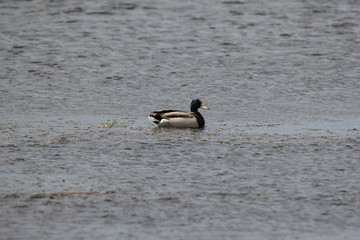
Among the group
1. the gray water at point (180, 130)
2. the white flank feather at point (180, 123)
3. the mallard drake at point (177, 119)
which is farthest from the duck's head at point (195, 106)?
the white flank feather at point (180, 123)

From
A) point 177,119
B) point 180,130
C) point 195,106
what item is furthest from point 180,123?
point 195,106

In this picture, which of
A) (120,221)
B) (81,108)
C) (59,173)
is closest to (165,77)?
(81,108)

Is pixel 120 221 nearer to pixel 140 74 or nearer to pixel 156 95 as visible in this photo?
pixel 156 95

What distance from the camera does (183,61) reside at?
26.9 meters

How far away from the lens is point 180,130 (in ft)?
62.4

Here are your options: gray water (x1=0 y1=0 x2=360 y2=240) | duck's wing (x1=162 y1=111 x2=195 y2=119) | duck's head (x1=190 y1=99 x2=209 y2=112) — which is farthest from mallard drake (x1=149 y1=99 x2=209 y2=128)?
gray water (x1=0 y1=0 x2=360 y2=240)

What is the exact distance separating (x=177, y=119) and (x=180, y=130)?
31 cm

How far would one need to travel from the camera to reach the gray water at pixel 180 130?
38.0 ft

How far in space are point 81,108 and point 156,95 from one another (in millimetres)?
2461

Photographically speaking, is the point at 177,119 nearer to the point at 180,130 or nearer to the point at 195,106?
the point at 180,130

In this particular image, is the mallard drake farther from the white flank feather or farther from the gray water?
the gray water

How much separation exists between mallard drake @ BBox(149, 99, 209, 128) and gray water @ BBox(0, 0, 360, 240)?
0.38m

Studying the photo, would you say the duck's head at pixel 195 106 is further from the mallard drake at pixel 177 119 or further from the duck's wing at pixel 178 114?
the duck's wing at pixel 178 114

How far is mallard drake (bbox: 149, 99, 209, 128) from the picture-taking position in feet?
61.8
